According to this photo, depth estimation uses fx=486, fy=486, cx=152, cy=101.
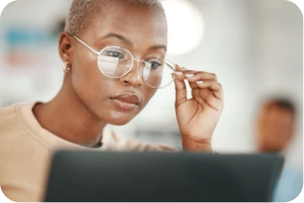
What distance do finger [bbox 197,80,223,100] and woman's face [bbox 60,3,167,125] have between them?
13 centimetres

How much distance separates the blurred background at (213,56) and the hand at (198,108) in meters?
0.03

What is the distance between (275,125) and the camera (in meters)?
2.26

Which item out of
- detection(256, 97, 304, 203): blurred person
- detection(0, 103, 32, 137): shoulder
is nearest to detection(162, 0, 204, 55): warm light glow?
detection(0, 103, 32, 137): shoulder

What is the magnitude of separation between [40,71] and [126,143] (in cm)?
39

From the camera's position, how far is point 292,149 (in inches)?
110

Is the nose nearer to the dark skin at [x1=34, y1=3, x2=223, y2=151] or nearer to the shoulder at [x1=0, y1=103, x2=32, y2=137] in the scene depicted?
the dark skin at [x1=34, y1=3, x2=223, y2=151]

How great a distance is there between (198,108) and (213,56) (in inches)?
30.0

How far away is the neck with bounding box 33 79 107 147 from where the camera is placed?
1170 millimetres

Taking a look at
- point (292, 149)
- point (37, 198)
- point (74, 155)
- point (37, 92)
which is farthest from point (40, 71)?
point (292, 149)

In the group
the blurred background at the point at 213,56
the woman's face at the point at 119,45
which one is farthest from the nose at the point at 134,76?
the blurred background at the point at 213,56

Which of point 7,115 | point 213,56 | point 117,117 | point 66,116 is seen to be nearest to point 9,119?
point 7,115

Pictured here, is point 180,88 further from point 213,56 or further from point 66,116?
point 213,56

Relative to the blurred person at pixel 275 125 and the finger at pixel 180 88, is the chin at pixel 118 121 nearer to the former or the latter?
the finger at pixel 180 88

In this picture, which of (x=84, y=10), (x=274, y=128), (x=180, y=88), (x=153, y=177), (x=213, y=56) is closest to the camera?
(x=153, y=177)
